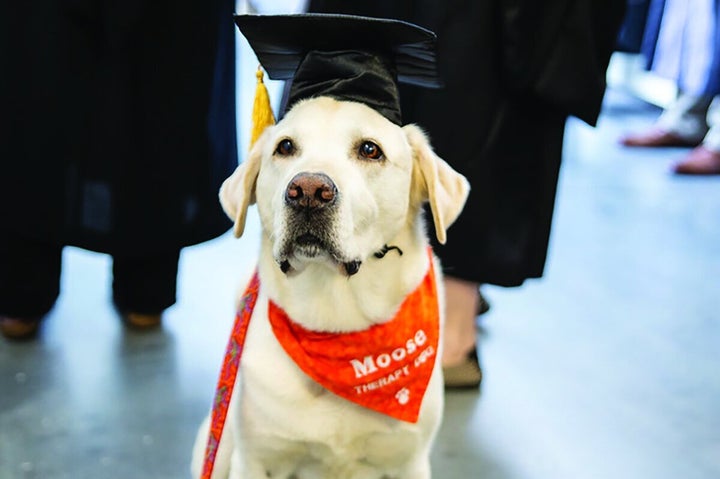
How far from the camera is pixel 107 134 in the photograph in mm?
2412

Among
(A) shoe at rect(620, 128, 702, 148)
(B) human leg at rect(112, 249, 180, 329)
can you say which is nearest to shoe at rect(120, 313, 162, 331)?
(B) human leg at rect(112, 249, 180, 329)

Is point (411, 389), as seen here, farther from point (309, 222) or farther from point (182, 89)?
point (182, 89)

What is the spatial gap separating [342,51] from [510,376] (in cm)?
142

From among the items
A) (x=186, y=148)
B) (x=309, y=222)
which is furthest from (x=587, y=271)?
(x=309, y=222)

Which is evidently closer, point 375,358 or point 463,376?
point 375,358

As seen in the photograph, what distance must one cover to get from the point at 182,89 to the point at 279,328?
3.53 feet

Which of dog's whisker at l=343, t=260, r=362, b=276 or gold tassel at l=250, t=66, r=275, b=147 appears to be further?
gold tassel at l=250, t=66, r=275, b=147

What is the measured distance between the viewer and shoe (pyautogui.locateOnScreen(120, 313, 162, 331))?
272 centimetres

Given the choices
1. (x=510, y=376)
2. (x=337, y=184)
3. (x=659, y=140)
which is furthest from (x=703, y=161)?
(x=337, y=184)

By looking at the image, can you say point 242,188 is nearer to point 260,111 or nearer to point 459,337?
point 260,111

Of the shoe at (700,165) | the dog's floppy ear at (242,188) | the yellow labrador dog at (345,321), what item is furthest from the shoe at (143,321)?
the shoe at (700,165)

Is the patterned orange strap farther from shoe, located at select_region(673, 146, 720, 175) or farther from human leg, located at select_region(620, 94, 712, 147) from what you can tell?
human leg, located at select_region(620, 94, 712, 147)

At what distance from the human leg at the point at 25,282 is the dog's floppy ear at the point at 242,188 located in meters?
1.12

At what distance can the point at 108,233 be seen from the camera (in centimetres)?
249
